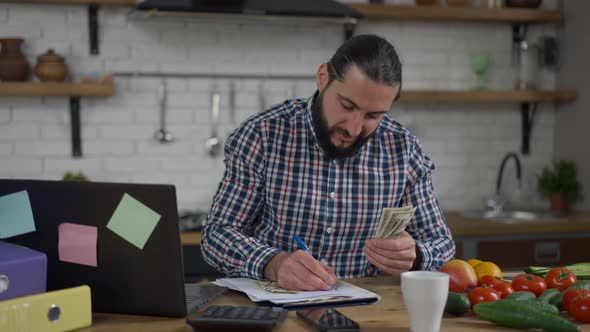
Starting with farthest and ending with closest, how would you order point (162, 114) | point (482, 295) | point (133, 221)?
1. point (162, 114)
2. point (482, 295)
3. point (133, 221)

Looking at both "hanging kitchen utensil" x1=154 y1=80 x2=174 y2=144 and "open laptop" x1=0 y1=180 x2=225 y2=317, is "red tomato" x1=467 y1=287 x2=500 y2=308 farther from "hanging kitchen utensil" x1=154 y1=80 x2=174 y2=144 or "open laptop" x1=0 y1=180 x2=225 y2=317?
"hanging kitchen utensil" x1=154 y1=80 x2=174 y2=144

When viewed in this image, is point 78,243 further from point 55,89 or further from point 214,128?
point 214,128

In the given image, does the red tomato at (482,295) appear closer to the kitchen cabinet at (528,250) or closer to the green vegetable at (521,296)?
the green vegetable at (521,296)

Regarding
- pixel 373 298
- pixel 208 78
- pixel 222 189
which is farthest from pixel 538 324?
pixel 208 78

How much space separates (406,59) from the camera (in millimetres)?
4504

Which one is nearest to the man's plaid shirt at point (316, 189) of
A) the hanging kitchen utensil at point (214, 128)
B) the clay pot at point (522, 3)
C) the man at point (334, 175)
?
the man at point (334, 175)

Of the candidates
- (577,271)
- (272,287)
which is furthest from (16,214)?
(577,271)

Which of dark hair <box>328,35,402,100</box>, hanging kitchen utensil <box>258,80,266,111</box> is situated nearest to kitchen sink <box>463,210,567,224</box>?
hanging kitchen utensil <box>258,80,266,111</box>

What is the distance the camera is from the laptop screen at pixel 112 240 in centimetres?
163

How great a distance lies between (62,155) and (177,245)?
259cm

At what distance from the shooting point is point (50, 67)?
3828 millimetres

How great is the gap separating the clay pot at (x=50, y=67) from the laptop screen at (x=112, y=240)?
2218 millimetres

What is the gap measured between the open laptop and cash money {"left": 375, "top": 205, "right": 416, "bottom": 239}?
573 mm

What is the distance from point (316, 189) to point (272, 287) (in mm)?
627
